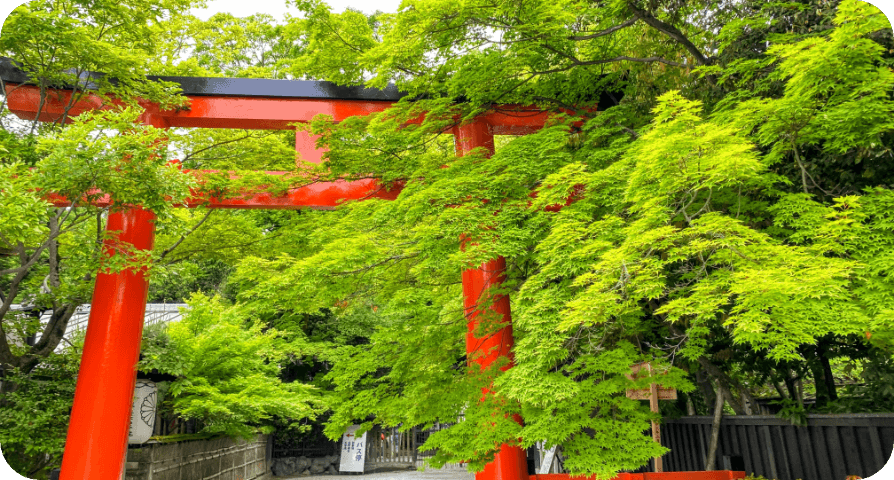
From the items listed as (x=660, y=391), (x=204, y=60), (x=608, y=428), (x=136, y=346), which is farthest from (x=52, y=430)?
(x=204, y=60)

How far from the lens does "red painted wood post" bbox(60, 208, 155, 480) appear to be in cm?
648

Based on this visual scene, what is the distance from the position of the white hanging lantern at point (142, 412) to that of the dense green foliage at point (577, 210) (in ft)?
1.37

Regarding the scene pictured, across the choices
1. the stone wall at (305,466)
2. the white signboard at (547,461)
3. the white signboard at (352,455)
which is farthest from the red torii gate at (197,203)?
the stone wall at (305,466)

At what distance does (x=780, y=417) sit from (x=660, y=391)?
1107mm

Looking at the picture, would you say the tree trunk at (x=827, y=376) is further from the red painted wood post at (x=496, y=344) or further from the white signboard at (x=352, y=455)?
the white signboard at (x=352, y=455)

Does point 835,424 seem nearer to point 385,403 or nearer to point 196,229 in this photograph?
point 385,403

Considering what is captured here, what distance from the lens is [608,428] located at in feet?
15.2

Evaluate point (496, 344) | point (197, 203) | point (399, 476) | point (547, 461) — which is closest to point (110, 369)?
point (197, 203)

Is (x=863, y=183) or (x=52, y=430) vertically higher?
(x=863, y=183)

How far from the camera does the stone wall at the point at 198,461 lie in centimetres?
716

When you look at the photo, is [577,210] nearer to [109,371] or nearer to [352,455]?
[109,371]

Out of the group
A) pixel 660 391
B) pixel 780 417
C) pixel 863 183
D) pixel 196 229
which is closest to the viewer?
pixel 863 183

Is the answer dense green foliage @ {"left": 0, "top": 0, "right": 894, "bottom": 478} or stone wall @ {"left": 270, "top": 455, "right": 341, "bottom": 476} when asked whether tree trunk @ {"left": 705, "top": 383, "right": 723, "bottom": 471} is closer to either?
dense green foliage @ {"left": 0, "top": 0, "right": 894, "bottom": 478}

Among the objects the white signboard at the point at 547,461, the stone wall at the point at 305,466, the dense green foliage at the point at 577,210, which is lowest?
the stone wall at the point at 305,466
